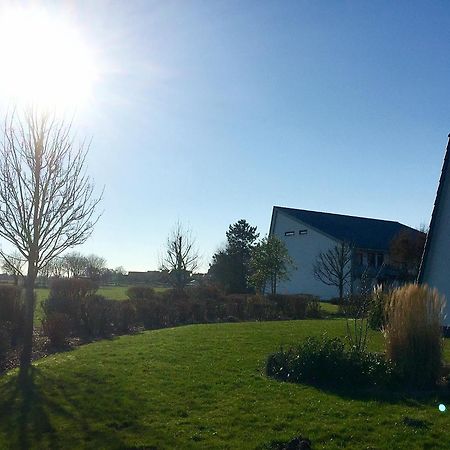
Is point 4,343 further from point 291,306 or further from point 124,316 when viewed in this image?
point 291,306

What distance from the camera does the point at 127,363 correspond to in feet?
37.2

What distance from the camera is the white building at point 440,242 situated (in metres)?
18.0

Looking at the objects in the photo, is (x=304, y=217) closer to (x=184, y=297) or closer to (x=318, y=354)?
(x=184, y=297)

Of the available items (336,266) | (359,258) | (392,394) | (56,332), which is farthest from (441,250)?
(359,258)

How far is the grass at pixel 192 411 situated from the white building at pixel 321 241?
32.0 m

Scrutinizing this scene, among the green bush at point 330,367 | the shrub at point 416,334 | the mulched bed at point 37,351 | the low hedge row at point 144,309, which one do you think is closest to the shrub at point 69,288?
the low hedge row at point 144,309

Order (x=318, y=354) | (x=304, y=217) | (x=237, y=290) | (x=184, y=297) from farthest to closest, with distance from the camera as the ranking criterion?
(x=304, y=217)
(x=237, y=290)
(x=184, y=297)
(x=318, y=354)

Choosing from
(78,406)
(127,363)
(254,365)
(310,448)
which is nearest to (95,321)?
(127,363)

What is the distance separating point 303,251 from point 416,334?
118 ft

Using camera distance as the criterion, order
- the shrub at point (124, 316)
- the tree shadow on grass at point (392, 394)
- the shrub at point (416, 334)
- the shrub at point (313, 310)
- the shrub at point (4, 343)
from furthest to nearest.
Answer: the shrub at point (313, 310) < the shrub at point (124, 316) < the shrub at point (4, 343) < the shrub at point (416, 334) < the tree shadow on grass at point (392, 394)

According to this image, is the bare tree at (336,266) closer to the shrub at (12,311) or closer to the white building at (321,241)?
the white building at (321,241)

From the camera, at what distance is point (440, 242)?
18.2 m

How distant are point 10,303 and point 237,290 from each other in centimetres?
2811

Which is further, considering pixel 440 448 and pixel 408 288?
pixel 408 288
